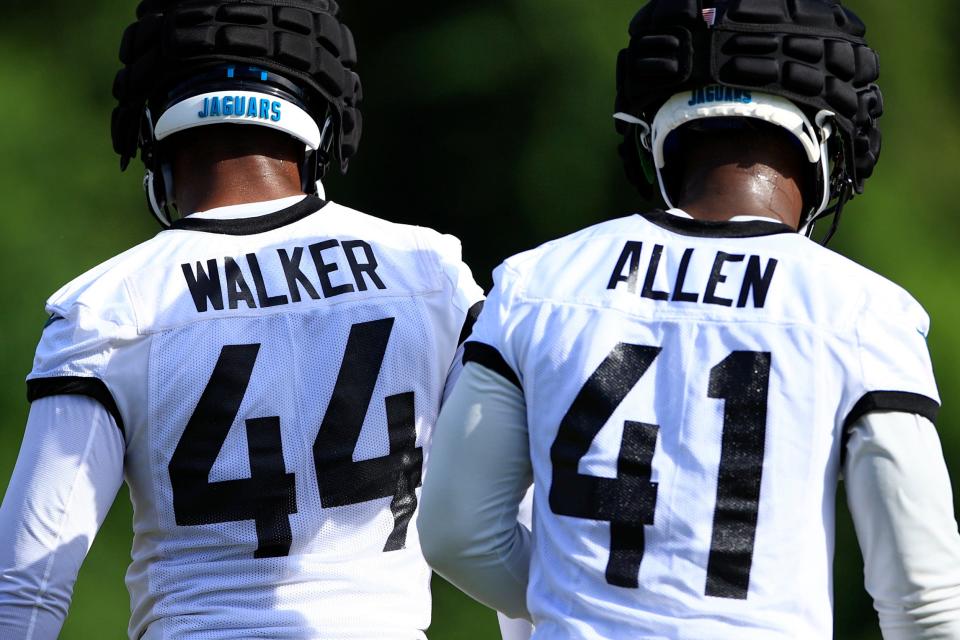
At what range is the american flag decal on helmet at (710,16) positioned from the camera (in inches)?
94.7

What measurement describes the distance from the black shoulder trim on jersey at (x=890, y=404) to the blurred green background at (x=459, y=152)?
10.2ft

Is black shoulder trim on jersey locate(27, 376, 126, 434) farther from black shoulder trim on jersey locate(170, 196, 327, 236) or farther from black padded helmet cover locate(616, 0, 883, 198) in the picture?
black padded helmet cover locate(616, 0, 883, 198)

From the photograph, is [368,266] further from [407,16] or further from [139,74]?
[407,16]

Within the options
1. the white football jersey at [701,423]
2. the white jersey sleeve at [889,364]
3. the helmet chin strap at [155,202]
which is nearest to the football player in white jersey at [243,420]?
the helmet chin strap at [155,202]

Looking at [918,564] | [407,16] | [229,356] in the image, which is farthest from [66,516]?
[407,16]

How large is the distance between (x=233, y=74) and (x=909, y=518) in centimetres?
136

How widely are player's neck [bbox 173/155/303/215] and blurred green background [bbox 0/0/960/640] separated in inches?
111

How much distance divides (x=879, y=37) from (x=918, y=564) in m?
3.44

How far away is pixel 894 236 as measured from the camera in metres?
5.12

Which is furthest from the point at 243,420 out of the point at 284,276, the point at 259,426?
the point at 284,276

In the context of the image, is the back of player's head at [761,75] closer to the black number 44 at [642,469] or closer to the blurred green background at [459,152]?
the black number 44 at [642,469]

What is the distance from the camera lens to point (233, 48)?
2738mm

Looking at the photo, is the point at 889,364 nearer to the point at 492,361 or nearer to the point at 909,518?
the point at 909,518

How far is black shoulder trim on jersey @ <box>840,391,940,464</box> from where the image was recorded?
2.06 m
